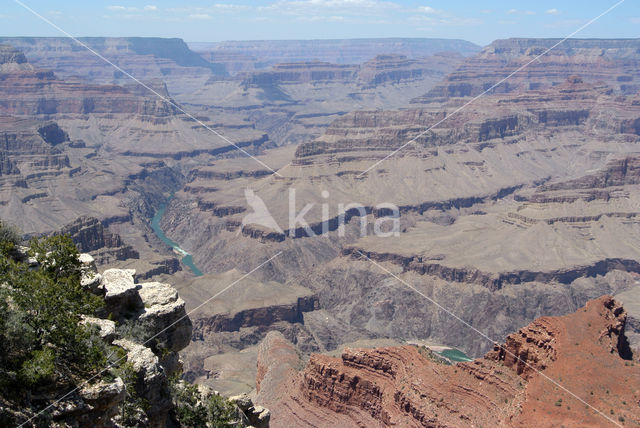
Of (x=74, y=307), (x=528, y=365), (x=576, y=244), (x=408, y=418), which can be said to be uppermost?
(x=74, y=307)

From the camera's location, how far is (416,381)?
4462cm

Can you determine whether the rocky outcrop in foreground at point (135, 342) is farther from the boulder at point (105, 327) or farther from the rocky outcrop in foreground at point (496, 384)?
the rocky outcrop in foreground at point (496, 384)

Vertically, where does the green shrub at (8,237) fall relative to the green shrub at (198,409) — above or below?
above

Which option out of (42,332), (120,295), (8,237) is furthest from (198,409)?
(42,332)

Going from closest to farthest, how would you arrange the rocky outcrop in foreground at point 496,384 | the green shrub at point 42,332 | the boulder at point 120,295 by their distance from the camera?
the green shrub at point 42,332 → the boulder at point 120,295 → the rocky outcrop in foreground at point 496,384

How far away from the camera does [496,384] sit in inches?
1683

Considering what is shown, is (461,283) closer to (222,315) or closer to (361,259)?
(361,259)

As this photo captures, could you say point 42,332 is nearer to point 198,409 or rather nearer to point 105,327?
point 105,327

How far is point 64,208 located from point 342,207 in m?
78.7

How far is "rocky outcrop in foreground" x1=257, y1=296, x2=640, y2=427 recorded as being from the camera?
125 feet

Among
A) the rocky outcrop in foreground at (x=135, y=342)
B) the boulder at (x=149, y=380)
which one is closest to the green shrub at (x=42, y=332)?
the rocky outcrop in foreground at (x=135, y=342)

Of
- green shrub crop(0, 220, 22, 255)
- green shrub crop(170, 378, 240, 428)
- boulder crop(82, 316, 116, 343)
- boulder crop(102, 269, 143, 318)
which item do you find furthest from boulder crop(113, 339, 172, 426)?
Result: green shrub crop(0, 220, 22, 255)

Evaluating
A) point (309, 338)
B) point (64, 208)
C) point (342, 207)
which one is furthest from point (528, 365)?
point (64, 208)

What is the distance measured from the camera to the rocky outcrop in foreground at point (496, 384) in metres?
38.2
